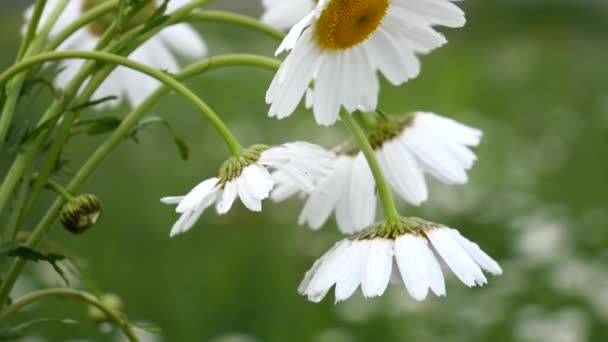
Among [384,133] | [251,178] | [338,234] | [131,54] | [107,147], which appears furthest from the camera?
[338,234]

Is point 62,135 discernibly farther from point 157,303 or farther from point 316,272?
point 157,303

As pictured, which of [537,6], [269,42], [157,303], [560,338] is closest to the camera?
[560,338]

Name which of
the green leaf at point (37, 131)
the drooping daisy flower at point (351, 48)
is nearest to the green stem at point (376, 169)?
the drooping daisy flower at point (351, 48)

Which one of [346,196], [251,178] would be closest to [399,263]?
[251,178]

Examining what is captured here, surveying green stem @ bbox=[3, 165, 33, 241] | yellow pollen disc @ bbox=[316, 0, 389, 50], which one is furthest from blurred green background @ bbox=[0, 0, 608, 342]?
yellow pollen disc @ bbox=[316, 0, 389, 50]

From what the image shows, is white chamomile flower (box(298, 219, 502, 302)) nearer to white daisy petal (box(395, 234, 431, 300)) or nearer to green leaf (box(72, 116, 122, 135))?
white daisy petal (box(395, 234, 431, 300))

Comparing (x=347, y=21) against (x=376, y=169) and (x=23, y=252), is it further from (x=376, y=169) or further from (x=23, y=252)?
(x=23, y=252)

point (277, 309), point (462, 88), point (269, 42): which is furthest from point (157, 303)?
point (269, 42)
